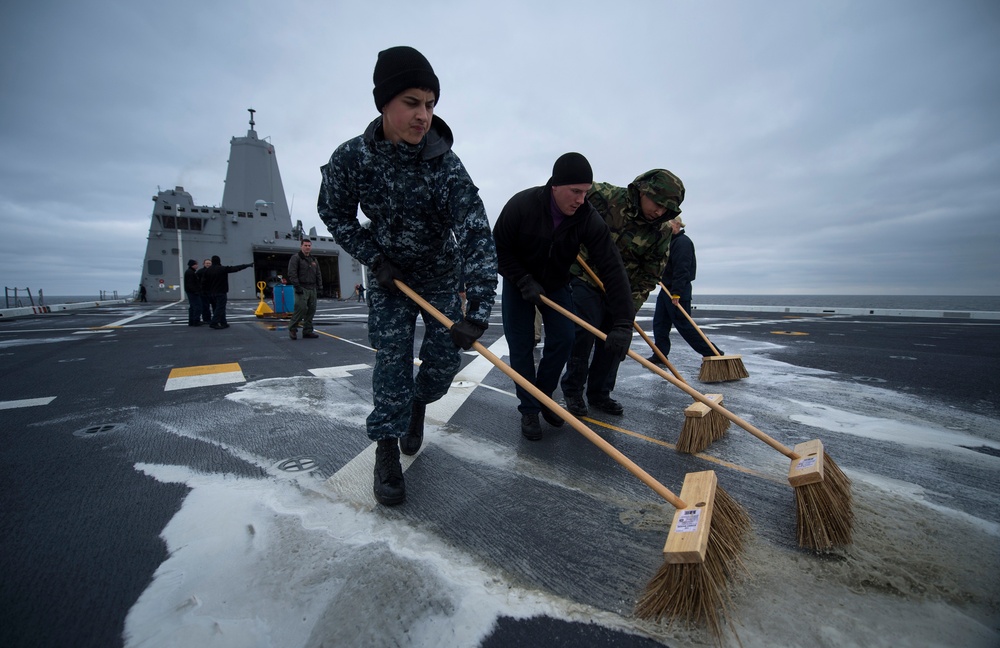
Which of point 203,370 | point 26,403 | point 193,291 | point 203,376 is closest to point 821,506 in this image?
point 203,376

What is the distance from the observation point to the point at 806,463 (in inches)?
70.3

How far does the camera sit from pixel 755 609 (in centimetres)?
120

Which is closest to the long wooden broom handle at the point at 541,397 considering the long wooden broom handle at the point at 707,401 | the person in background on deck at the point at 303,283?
the long wooden broom handle at the point at 707,401

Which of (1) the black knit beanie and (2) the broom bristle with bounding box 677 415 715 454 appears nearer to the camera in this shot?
(1) the black knit beanie

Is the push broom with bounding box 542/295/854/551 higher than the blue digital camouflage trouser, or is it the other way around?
the blue digital camouflage trouser

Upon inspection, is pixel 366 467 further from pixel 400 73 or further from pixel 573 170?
pixel 573 170

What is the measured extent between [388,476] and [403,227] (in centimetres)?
122

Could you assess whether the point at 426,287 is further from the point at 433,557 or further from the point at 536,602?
the point at 536,602

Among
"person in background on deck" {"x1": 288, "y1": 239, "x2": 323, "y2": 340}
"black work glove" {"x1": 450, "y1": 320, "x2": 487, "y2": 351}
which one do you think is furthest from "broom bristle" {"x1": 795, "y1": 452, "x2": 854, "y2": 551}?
"person in background on deck" {"x1": 288, "y1": 239, "x2": 323, "y2": 340}

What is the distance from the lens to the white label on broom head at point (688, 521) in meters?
1.33

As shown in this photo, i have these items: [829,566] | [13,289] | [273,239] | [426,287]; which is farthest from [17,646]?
[273,239]

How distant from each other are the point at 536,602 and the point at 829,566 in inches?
40.7

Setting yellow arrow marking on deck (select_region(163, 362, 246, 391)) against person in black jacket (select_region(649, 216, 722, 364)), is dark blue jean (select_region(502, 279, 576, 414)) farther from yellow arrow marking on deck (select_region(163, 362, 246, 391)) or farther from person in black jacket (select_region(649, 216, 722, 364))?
yellow arrow marking on deck (select_region(163, 362, 246, 391))

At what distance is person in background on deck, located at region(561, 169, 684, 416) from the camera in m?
3.21
